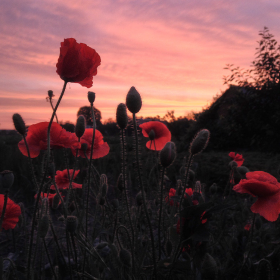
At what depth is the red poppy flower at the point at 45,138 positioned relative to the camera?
137 cm

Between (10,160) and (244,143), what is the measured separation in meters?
6.38

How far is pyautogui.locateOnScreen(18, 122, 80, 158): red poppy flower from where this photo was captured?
1.37 m

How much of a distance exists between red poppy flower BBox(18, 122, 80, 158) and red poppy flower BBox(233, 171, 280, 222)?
0.88 m

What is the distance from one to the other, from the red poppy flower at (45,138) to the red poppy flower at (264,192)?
34.7 inches

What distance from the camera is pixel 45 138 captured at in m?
1.45

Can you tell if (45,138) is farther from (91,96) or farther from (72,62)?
(72,62)

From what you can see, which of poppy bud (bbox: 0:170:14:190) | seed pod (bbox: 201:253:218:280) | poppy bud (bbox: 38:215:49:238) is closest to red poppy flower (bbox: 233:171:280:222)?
seed pod (bbox: 201:253:218:280)

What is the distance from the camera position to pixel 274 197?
1316 millimetres

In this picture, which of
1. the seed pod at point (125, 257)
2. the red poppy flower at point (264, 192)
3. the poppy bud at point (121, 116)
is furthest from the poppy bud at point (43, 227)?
the red poppy flower at point (264, 192)

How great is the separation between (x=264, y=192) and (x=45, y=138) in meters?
1.14

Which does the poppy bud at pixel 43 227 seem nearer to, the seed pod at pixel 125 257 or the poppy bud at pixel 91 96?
the seed pod at pixel 125 257

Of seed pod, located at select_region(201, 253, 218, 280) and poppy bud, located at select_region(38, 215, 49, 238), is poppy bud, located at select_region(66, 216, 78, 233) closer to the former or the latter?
poppy bud, located at select_region(38, 215, 49, 238)

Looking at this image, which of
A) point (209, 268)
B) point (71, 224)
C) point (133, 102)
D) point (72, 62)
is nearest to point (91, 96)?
point (72, 62)

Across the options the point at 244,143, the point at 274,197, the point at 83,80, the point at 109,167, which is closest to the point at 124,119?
the point at 83,80
